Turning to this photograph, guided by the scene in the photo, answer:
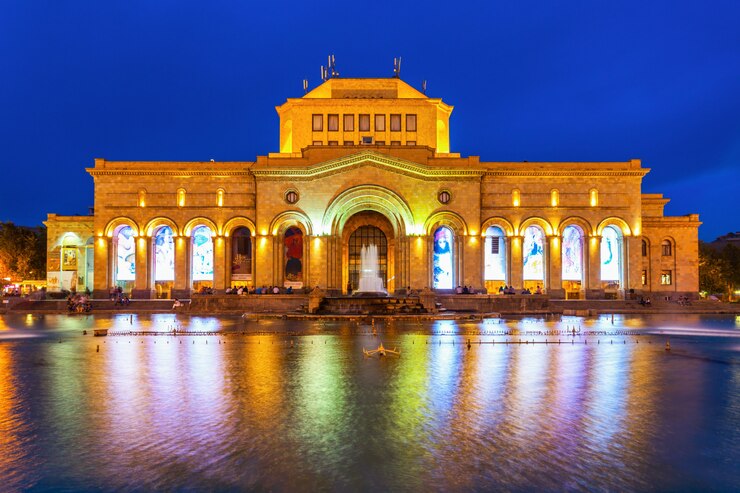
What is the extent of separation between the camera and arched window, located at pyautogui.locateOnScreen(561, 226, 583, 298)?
49000mm

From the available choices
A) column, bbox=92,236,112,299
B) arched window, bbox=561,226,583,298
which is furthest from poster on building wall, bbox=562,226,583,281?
column, bbox=92,236,112,299

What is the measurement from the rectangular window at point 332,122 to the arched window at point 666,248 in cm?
3057

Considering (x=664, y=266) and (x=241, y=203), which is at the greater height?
(x=241, y=203)

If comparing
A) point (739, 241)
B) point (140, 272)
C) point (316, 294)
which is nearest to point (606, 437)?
point (316, 294)

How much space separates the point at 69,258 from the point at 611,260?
47.4 meters

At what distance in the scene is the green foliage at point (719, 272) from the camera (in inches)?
2485

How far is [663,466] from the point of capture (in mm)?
7488

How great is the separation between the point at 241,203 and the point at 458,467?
42.9 meters

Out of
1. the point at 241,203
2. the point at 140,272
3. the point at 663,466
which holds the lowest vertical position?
the point at 663,466

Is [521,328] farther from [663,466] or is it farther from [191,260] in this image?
[191,260]

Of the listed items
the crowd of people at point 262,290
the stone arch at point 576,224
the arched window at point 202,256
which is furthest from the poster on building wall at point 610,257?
the arched window at point 202,256

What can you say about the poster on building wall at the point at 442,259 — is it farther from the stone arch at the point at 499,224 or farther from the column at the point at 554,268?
the column at the point at 554,268

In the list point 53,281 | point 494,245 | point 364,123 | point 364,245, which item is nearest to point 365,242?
point 364,245

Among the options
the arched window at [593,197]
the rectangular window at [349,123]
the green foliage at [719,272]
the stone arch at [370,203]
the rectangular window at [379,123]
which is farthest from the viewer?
the green foliage at [719,272]
